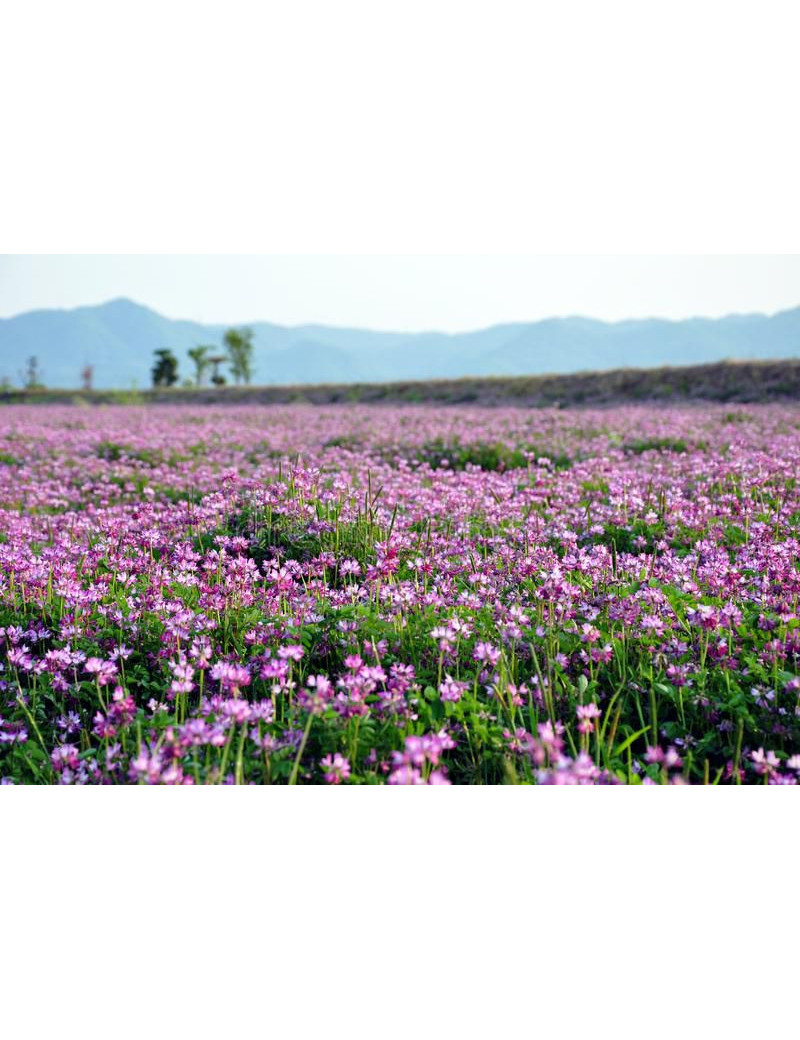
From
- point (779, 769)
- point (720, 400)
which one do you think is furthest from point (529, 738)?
point (720, 400)

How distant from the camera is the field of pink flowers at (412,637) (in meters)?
2.85

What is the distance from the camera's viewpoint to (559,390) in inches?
1195

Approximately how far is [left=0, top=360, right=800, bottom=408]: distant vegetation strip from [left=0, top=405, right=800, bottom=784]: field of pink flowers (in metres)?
18.0

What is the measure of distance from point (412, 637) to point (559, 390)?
28.3 m

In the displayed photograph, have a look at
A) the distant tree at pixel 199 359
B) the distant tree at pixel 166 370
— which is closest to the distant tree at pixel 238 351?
the distant tree at pixel 199 359

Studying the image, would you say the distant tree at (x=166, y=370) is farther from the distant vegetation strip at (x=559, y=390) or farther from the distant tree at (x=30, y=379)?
the distant vegetation strip at (x=559, y=390)

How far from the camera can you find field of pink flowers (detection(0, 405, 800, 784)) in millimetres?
2854

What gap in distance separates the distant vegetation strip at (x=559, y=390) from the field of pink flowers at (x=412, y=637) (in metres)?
18.0

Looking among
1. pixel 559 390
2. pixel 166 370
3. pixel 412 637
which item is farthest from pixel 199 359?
pixel 412 637

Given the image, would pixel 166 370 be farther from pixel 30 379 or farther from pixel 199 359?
pixel 30 379

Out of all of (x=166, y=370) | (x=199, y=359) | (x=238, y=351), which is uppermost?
(x=238, y=351)

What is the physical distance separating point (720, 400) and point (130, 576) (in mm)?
23817

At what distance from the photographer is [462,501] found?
20.9 feet

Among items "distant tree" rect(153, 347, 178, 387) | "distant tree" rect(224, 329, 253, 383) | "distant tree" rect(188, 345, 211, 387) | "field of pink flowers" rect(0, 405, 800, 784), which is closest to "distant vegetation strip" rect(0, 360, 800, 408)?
"field of pink flowers" rect(0, 405, 800, 784)
